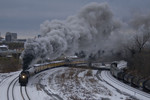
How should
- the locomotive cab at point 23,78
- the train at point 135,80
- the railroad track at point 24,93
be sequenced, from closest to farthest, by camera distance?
1. the railroad track at point 24,93
2. the locomotive cab at point 23,78
3. the train at point 135,80

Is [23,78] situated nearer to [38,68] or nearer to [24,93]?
[24,93]

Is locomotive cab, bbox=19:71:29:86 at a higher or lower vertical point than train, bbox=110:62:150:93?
higher

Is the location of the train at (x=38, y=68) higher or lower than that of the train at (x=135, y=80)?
higher

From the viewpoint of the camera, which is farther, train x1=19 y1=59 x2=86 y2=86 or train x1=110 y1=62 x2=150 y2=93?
train x1=110 y1=62 x2=150 y2=93

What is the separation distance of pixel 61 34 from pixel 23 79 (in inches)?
342

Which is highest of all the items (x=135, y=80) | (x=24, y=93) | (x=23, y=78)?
(x=23, y=78)

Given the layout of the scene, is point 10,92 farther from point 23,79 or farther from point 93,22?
point 93,22

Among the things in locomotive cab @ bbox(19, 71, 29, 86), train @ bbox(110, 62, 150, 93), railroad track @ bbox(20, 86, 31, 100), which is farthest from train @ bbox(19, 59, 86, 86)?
train @ bbox(110, 62, 150, 93)

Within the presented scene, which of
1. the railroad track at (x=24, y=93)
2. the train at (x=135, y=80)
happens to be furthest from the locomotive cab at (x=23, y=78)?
the train at (x=135, y=80)

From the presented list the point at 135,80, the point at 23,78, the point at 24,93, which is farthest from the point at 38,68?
the point at 135,80

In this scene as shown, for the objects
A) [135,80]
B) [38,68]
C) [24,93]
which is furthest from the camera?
[38,68]

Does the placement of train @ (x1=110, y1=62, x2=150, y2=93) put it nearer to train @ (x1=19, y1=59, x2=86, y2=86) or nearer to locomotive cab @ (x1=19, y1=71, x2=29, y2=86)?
train @ (x1=19, y1=59, x2=86, y2=86)

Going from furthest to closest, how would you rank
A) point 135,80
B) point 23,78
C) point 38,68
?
point 38,68, point 135,80, point 23,78

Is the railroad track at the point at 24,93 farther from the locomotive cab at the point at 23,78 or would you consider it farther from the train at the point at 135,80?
the train at the point at 135,80
